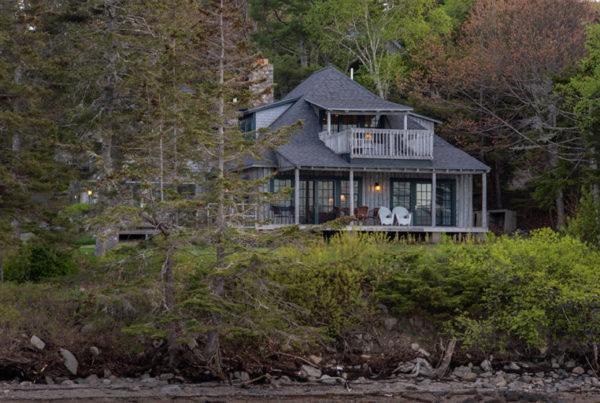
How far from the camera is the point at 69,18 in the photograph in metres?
21.3

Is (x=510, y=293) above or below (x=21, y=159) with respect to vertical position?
below

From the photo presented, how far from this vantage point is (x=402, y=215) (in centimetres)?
2575

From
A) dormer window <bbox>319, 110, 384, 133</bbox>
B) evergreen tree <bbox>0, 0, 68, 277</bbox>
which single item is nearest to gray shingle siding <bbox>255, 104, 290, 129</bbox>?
dormer window <bbox>319, 110, 384, 133</bbox>

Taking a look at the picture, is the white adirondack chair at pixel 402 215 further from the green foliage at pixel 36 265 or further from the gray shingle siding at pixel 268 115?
the green foliage at pixel 36 265

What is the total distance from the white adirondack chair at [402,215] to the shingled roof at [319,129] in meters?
1.61

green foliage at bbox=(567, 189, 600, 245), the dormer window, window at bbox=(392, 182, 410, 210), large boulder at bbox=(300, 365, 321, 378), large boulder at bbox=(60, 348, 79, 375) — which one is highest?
the dormer window

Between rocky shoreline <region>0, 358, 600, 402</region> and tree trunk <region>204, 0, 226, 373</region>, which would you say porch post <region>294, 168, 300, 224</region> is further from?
tree trunk <region>204, 0, 226, 373</region>

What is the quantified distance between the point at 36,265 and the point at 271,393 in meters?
6.82

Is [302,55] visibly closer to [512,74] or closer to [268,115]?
[268,115]

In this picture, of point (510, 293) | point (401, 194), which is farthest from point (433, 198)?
point (510, 293)

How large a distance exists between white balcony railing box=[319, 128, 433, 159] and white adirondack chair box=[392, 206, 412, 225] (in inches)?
77.1

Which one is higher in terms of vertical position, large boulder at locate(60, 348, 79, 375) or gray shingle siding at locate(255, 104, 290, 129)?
gray shingle siding at locate(255, 104, 290, 129)

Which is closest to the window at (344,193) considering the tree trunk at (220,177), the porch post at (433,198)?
the porch post at (433,198)

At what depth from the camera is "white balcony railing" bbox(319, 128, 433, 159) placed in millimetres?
25422
